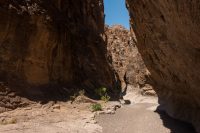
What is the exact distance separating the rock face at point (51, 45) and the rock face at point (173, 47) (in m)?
8.42

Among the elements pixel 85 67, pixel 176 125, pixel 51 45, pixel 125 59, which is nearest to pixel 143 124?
pixel 176 125

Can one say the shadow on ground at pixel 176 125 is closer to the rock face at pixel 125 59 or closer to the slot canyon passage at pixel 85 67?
the slot canyon passage at pixel 85 67

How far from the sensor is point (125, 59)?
4969cm

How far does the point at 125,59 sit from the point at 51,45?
27733 mm

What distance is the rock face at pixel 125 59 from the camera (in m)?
41.2

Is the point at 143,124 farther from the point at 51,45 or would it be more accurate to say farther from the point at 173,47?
the point at 51,45

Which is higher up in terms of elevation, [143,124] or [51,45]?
[51,45]

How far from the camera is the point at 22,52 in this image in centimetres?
2062

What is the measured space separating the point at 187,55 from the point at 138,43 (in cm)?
608

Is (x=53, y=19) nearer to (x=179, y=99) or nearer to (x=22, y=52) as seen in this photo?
(x=22, y=52)

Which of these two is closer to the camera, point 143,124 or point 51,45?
point 143,124

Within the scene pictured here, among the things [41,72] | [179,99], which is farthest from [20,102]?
[179,99]

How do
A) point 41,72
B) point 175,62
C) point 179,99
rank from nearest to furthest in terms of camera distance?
point 175,62, point 179,99, point 41,72

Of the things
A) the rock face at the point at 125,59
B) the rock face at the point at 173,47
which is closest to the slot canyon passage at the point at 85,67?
the rock face at the point at 173,47
